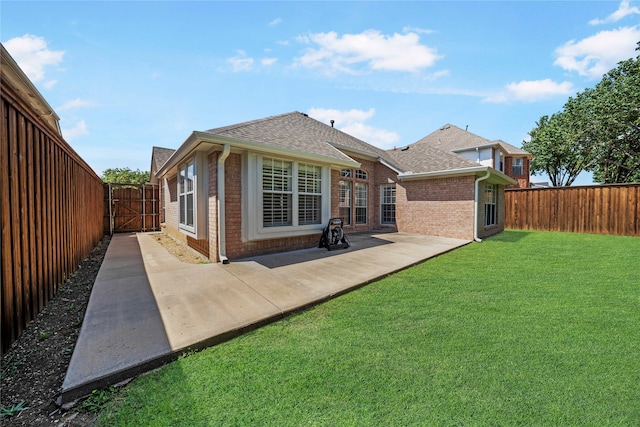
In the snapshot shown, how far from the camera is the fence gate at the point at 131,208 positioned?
1290cm

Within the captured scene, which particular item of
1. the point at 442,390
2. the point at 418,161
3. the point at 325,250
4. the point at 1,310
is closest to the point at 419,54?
the point at 418,161

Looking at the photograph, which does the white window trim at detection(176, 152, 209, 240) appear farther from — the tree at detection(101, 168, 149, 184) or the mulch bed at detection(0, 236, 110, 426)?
the tree at detection(101, 168, 149, 184)

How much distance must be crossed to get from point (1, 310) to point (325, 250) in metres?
6.06

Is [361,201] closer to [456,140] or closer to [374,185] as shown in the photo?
[374,185]

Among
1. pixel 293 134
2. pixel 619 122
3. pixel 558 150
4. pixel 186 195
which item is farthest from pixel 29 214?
pixel 558 150

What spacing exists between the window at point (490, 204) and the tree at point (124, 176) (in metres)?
30.7

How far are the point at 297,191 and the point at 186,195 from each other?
3370 mm

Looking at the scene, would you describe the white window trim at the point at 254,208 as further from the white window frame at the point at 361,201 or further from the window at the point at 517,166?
the window at the point at 517,166

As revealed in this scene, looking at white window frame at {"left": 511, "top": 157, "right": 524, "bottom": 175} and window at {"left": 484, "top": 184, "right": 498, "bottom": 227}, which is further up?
white window frame at {"left": 511, "top": 157, "right": 524, "bottom": 175}

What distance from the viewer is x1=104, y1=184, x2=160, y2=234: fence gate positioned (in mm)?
12898

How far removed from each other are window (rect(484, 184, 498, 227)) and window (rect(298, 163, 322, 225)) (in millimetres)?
7588

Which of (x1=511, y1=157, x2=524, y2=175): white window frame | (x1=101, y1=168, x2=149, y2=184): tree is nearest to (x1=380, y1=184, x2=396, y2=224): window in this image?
(x1=511, y1=157, x2=524, y2=175): white window frame

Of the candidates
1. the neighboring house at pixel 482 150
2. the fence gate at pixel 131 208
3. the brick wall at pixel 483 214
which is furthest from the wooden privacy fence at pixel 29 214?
the neighboring house at pixel 482 150

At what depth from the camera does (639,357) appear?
2508 millimetres
